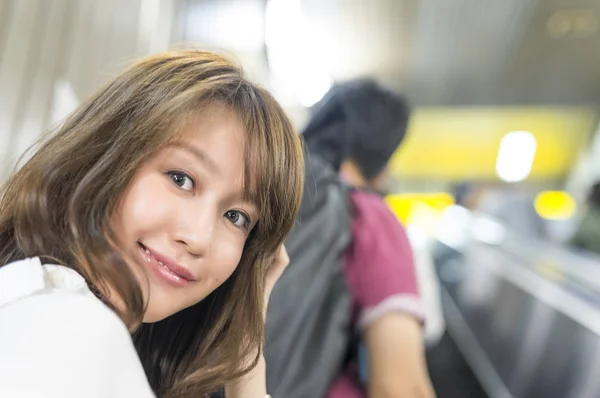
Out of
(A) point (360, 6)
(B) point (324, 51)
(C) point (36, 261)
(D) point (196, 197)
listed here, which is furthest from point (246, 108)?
(B) point (324, 51)

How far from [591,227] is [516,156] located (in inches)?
271

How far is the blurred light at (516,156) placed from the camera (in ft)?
29.7

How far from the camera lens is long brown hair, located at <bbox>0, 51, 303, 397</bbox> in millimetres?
392

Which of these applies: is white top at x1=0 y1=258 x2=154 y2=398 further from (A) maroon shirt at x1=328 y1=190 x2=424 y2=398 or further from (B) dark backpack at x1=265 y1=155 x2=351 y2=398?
(A) maroon shirt at x1=328 y1=190 x2=424 y2=398

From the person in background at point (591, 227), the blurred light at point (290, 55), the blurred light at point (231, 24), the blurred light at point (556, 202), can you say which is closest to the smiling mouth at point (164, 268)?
the blurred light at point (231, 24)

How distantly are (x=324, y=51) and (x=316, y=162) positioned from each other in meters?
3.76

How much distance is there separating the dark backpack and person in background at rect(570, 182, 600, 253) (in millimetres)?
2381

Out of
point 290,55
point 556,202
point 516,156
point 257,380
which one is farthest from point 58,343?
point 516,156

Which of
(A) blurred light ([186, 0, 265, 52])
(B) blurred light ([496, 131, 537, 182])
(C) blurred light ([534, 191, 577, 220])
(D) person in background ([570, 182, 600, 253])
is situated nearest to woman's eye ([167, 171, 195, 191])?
(A) blurred light ([186, 0, 265, 52])

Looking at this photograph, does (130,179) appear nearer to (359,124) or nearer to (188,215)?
(188,215)

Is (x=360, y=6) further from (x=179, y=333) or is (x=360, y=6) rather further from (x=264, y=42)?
(x=179, y=333)

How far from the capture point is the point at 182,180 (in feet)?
1.39

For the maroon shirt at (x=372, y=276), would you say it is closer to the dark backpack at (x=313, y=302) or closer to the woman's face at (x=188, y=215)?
the dark backpack at (x=313, y=302)

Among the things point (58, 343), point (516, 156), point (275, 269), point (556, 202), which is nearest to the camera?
point (58, 343)
